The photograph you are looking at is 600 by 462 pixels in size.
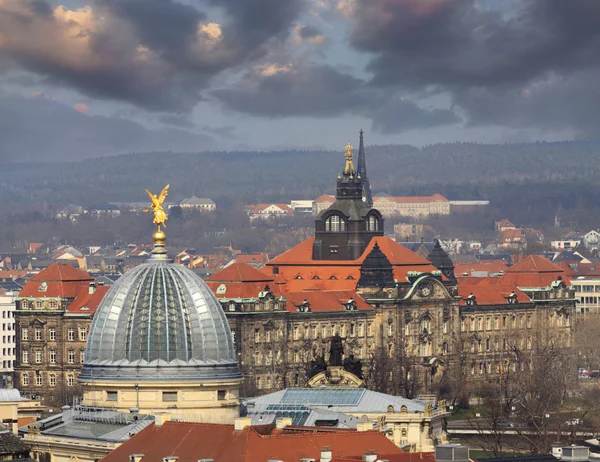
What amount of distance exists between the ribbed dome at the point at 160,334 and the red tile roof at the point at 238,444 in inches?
250

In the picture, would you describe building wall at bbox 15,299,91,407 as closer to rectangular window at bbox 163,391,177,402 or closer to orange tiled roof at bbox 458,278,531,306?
orange tiled roof at bbox 458,278,531,306

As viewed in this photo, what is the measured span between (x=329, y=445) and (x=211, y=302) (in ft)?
43.8

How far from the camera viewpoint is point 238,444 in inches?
2970

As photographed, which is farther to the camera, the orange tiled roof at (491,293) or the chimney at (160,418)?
the orange tiled roof at (491,293)

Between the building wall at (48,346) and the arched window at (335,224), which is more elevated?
the arched window at (335,224)

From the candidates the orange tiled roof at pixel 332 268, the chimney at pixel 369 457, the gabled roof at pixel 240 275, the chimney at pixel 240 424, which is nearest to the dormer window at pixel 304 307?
the gabled roof at pixel 240 275

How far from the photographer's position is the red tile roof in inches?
2943

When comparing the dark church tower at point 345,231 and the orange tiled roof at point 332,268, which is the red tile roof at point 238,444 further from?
the dark church tower at point 345,231

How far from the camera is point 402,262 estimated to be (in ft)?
618

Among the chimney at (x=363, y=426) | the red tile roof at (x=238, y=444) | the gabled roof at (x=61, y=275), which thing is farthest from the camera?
the gabled roof at (x=61, y=275)

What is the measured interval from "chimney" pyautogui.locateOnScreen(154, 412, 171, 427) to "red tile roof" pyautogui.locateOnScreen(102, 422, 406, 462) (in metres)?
0.55

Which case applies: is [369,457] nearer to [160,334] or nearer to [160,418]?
[160,418]

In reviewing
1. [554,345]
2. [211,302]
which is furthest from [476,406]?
[211,302]

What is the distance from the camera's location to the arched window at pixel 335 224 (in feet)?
645
